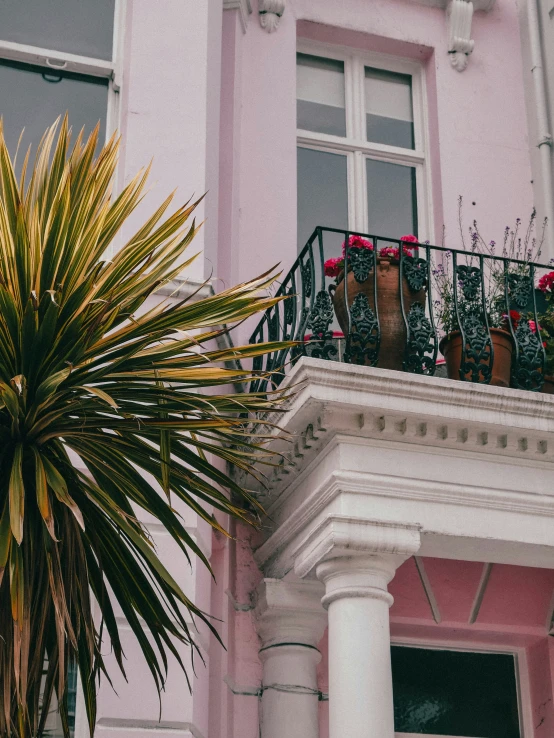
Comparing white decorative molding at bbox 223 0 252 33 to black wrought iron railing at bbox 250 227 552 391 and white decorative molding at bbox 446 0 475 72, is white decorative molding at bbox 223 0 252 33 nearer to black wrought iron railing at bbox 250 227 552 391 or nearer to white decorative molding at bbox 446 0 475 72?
white decorative molding at bbox 446 0 475 72

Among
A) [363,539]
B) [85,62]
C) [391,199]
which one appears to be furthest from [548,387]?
[85,62]

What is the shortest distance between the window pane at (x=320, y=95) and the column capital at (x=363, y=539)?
3628mm

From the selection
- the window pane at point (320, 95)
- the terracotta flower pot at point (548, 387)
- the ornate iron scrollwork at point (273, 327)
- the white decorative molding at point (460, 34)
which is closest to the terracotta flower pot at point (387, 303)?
the ornate iron scrollwork at point (273, 327)

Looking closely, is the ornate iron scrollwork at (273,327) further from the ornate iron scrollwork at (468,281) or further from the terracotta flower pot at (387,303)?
the ornate iron scrollwork at (468,281)

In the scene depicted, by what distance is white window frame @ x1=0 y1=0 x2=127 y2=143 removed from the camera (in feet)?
22.7

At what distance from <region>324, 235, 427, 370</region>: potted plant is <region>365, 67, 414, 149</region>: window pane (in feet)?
7.75

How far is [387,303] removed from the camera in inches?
234

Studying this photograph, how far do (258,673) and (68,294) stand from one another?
246 cm

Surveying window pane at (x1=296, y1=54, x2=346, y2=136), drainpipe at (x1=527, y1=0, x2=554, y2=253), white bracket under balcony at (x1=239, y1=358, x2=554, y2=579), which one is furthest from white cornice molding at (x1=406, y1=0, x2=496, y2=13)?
white bracket under balcony at (x1=239, y1=358, x2=554, y2=579)

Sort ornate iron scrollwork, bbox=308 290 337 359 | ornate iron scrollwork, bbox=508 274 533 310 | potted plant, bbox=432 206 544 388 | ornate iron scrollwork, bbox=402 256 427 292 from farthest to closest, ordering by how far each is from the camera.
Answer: ornate iron scrollwork, bbox=508 274 533 310
ornate iron scrollwork, bbox=402 256 427 292
potted plant, bbox=432 206 544 388
ornate iron scrollwork, bbox=308 290 337 359

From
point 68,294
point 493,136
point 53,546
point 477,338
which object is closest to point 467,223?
point 493,136

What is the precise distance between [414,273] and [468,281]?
11.5 inches

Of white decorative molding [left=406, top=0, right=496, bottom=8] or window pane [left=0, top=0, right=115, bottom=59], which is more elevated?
white decorative molding [left=406, top=0, right=496, bottom=8]

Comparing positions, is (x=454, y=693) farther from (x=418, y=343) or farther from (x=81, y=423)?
(x=81, y=423)
